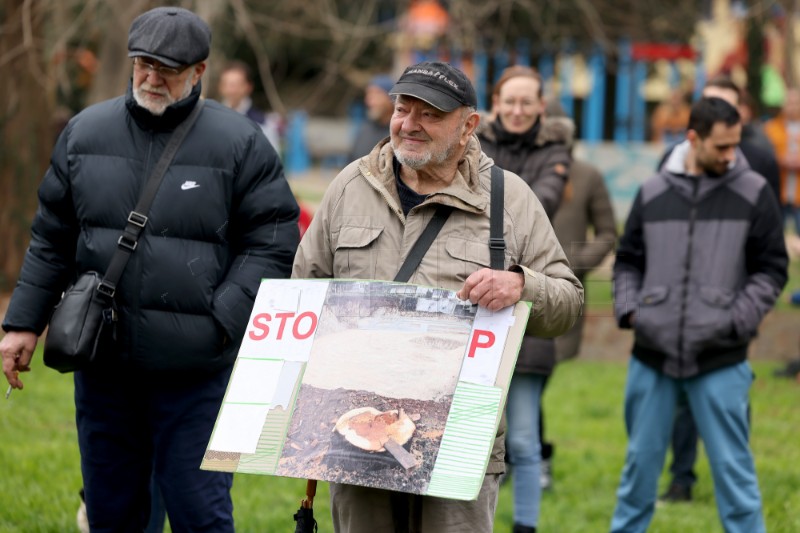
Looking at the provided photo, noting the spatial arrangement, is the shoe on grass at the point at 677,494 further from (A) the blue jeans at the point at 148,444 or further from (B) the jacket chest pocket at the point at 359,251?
(B) the jacket chest pocket at the point at 359,251

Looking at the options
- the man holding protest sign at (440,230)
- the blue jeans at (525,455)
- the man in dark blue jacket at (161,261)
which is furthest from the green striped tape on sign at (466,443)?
the blue jeans at (525,455)

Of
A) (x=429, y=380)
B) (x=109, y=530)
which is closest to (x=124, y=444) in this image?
(x=109, y=530)

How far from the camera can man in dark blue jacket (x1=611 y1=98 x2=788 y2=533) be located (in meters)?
5.85

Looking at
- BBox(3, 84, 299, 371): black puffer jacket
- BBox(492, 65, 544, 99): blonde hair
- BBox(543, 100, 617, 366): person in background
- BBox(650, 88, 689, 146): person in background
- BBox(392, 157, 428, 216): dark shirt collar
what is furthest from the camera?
BBox(650, 88, 689, 146): person in background

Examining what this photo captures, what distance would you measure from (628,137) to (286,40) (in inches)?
263

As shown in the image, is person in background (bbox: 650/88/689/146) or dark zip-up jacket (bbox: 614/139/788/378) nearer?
dark zip-up jacket (bbox: 614/139/788/378)

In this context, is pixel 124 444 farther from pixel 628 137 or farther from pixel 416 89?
pixel 628 137

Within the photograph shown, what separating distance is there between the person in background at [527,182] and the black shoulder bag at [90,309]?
224 centimetres

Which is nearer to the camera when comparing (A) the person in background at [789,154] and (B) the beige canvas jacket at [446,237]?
(B) the beige canvas jacket at [446,237]

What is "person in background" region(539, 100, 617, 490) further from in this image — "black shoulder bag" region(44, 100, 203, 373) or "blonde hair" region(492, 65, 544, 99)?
"black shoulder bag" region(44, 100, 203, 373)

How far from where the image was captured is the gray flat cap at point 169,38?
4.67 m

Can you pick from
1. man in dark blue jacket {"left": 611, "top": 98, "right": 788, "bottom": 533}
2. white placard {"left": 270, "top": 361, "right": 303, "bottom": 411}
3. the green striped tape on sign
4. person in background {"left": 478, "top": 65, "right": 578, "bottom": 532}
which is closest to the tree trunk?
person in background {"left": 478, "top": 65, "right": 578, "bottom": 532}

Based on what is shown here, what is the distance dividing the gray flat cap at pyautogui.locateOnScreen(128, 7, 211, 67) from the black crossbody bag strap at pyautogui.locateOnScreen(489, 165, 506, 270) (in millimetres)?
1255

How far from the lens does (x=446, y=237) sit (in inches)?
161
